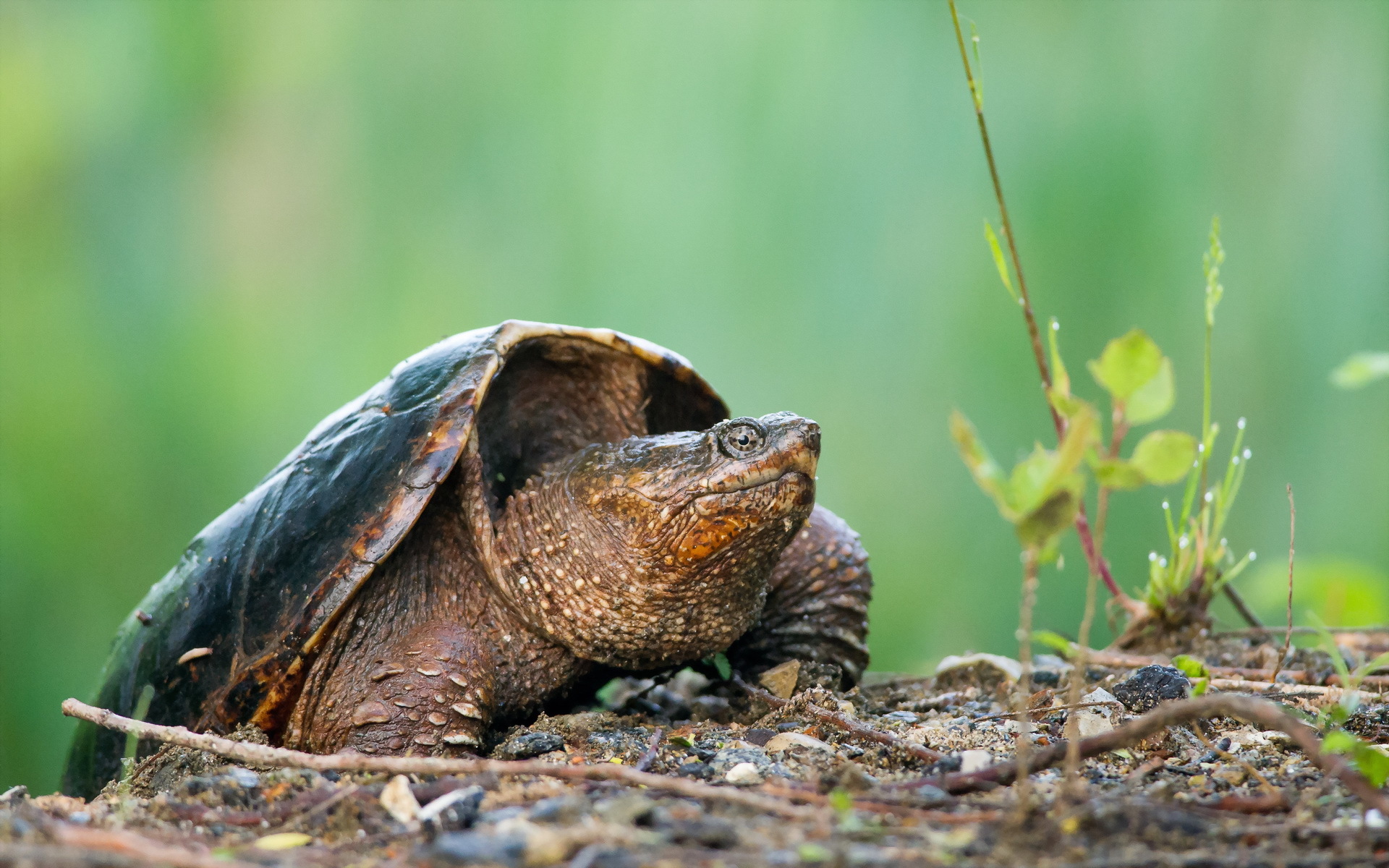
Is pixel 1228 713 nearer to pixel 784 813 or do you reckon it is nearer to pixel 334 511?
pixel 784 813

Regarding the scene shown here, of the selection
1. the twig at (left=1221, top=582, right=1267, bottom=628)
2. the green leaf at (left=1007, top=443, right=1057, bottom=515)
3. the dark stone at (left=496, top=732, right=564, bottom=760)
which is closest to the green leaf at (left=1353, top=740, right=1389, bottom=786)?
the green leaf at (left=1007, top=443, right=1057, bottom=515)

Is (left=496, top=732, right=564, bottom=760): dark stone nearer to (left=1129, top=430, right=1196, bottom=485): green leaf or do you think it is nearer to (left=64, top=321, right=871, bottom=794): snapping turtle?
(left=64, top=321, right=871, bottom=794): snapping turtle

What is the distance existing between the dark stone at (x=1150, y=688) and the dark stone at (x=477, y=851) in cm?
149

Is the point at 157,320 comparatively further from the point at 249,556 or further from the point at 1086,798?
the point at 1086,798

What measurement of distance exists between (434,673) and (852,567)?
1.32 meters

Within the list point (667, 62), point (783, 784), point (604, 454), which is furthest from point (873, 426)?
point (783, 784)

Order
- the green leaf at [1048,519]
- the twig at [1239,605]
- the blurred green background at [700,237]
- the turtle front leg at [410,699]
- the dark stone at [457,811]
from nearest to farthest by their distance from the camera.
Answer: the green leaf at [1048,519], the dark stone at [457,811], the turtle front leg at [410,699], the twig at [1239,605], the blurred green background at [700,237]

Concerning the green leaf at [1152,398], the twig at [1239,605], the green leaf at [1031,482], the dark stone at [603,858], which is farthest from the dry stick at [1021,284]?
the dark stone at [603,858]

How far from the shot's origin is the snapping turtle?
2330 millimetres

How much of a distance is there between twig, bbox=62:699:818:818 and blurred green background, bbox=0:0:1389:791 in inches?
270

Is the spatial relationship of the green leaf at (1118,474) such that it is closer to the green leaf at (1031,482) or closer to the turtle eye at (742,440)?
the green leaf at (1031,482)

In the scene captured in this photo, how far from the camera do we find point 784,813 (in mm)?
1275

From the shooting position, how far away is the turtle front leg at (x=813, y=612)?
2955 millimetres

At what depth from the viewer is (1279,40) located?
8.00 metres
